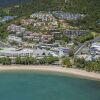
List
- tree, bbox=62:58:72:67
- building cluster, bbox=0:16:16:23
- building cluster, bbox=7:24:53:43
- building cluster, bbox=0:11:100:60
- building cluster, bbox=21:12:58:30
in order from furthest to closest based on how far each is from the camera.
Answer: building cluster, bbox=0:16:16:23 → building cluster, bbox=21:12:58:30 → building cluster, bbox=7:24:53:43 → building cluster, bbox=0:11:100:60 → tree, bbox=62:58:72:67

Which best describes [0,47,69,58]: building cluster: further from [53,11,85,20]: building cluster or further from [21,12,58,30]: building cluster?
[53,11,85,20]: building cluster

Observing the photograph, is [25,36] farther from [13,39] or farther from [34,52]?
[34,52]

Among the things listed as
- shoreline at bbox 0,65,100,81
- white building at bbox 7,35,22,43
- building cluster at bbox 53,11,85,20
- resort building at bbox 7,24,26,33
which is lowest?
shoreline at bbox 0,65,100,81

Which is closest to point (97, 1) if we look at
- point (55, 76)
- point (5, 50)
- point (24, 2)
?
point (24, 2)

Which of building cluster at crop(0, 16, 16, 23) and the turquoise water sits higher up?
building cluster at crop(0, 16, 16, 23)

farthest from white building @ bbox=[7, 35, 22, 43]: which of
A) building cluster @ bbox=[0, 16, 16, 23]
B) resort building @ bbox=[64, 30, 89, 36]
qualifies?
building cluster @ bbox=[0, 16, 16, 23]

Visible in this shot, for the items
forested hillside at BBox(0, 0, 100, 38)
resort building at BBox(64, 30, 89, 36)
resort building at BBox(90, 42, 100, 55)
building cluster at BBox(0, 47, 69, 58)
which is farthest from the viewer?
forested hillside at BBox(0, 0, 100, 38)

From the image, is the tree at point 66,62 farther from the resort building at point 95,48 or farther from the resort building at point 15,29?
the resort building at point 15,29

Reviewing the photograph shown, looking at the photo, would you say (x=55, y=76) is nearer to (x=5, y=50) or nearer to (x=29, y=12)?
(x=5, y=50)
